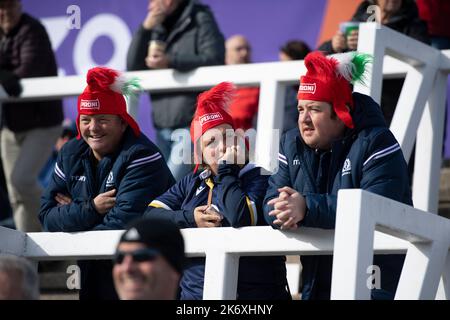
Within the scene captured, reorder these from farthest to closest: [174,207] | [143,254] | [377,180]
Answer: [174,207] → [377,180] → [143,254]

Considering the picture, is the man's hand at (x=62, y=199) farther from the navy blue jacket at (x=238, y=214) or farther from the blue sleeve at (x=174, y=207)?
the navy blue jacket at (x=238, y=214)

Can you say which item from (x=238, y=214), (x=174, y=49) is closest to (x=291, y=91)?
(x=174, y=49)

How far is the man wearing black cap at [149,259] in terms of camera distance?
4.30 m

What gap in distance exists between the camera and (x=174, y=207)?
246 inches

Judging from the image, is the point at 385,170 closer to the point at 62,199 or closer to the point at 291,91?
the point at 62,199

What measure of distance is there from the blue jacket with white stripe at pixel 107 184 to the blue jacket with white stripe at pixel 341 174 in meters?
0.87

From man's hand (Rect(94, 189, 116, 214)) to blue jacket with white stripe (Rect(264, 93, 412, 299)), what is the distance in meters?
0.97

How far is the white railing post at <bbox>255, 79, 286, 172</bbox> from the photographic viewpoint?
24.7 feet

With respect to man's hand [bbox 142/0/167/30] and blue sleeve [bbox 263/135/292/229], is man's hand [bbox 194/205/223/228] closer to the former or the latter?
Result: blue sleeve [bbox 263/135/292/229]

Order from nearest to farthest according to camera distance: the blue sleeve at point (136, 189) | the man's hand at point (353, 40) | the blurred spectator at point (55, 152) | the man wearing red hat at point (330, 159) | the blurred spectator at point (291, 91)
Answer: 1. the man wearing red hat at point (330, 159)
2. the blue sleeve at point (136, 189)
3. the man's hand at point (353, 40)
4. the blurred spectator at point (291, 91)
5. the blurred spectator at point (55, 152)

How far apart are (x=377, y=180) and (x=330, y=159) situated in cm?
30

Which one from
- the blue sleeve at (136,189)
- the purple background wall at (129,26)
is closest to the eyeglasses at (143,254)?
the blue sleeve at (136,189)

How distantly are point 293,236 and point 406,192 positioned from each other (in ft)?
1.75

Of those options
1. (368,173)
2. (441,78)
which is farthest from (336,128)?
(441,78)
